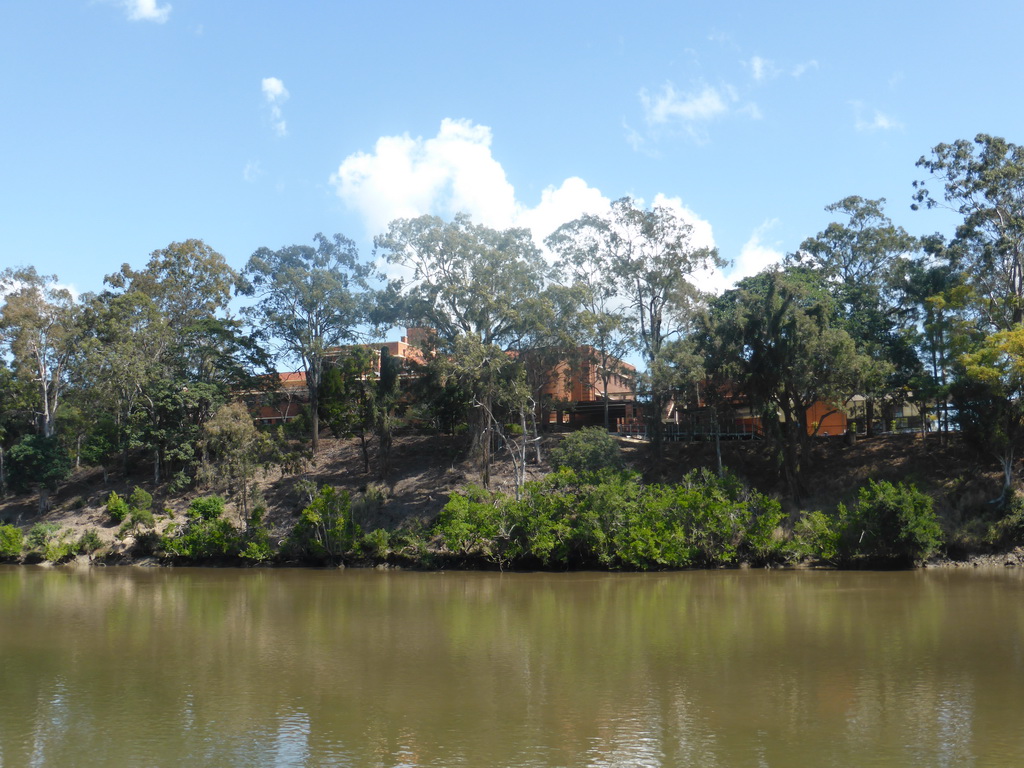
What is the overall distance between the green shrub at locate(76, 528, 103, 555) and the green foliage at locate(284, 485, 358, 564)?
852cm

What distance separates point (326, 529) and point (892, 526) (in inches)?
771

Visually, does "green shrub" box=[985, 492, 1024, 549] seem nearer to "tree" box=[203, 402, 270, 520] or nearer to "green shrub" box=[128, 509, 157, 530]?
"tree" box=[203, 402, 270, 520]

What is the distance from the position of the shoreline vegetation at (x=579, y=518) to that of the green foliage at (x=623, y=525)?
0.17 ft

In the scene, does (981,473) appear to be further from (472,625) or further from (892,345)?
(472,625)

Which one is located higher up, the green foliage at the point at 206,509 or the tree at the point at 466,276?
the tree at the point at 466,276

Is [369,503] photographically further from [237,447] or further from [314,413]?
[314,413]

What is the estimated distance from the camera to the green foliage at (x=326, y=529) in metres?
33.0

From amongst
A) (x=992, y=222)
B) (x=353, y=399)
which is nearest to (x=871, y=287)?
(x=992, y=222)

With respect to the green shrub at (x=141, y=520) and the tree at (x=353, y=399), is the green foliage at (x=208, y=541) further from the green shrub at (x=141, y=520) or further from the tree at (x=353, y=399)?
the tree at (x=353, y=399)

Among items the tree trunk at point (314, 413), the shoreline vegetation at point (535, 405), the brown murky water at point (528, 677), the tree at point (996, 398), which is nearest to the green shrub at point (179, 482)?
the shoreline vegetation at point (535, 405)

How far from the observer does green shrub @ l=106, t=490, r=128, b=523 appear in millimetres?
37750

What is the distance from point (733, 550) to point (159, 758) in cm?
2228

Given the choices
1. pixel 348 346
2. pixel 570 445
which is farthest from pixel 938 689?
pixel 348 346

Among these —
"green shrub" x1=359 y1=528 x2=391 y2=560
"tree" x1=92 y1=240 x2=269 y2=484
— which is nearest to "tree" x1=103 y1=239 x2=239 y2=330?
"tree" x1=92 y1=240 x2=269 y2=484
